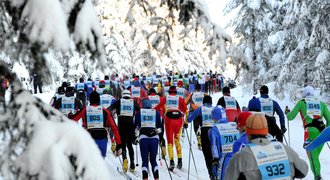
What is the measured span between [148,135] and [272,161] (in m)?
5.44

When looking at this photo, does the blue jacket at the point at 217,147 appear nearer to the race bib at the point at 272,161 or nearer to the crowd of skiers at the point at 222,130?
the crowd of skiers at the point at 222,130

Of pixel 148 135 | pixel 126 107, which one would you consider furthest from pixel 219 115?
pixel 126 107

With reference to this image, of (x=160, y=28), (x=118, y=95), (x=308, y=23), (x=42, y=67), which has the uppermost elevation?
(x=308, y=23)

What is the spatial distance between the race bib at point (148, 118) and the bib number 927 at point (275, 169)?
5481mm

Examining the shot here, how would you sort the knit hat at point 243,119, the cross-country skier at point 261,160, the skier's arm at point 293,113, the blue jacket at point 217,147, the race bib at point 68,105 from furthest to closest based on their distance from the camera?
the race bib at point 68,105 < the skier's arm at point 293,113 < the blue jacket at point 217,147 < the knit hat at point 243,119 < the cross-country skier at point 261,160

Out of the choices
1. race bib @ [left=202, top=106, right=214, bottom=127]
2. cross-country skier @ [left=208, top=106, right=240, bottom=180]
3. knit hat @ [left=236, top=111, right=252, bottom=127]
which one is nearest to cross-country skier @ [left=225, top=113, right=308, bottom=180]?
knit hat @ [left=236, top=111, right=252, bottom=127]

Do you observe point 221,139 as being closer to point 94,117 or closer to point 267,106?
point 94,117

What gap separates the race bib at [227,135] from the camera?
23.6ft

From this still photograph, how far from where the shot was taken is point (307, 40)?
66.8 ft

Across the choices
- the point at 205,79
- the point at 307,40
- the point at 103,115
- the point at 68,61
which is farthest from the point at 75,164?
the point at 68,61

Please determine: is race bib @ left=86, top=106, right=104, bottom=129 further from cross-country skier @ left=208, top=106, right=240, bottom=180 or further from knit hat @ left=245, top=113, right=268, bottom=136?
knit hat @ left=245, top=113, right=268, bottom=136

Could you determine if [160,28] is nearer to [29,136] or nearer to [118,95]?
[29,136]

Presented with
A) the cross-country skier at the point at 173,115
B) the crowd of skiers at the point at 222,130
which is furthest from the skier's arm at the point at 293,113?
the cross-country skier at the point at 173,115

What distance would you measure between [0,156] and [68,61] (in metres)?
40.5
